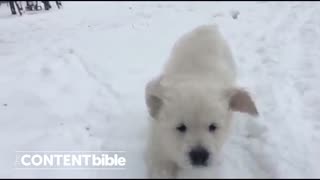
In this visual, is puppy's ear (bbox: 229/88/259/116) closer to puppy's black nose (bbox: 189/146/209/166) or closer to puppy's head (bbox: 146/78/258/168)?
puppy's head (bbox: 146/78/258/168)

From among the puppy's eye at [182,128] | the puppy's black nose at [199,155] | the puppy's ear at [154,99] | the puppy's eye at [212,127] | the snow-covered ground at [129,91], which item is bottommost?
the snow-covered ground at [129,91]

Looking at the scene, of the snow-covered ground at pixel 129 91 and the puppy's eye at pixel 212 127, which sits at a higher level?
the puppy's eye at pixel 212 127

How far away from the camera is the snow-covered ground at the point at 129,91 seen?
407 centimetres

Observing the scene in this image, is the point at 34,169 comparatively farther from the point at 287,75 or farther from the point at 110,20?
the point at 110,20

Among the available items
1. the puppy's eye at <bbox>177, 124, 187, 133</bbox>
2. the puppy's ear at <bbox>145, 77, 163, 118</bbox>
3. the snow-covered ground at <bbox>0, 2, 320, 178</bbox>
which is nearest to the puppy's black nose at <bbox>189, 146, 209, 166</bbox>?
the puppy's eye at <bbox>177, 124, 187, 133</bbox>

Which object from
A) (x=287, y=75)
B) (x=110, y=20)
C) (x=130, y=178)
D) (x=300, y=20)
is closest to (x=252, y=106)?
(x=130, y=178)

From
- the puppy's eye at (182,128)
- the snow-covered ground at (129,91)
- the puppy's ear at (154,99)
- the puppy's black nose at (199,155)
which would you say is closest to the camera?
the puppy's black nose at (199,155)

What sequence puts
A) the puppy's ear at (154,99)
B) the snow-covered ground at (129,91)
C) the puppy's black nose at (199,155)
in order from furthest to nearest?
the snow-covered ground at (129,91) < the puppy's ear at (154,99) < the puppy's black nose at (199,155)

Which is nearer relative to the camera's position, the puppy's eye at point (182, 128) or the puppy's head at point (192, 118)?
the puppy's head at point (192, 118)

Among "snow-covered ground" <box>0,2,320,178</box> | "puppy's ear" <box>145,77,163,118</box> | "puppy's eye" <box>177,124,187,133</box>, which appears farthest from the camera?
"snow-covered ground" <box>0,2,320,178</box>

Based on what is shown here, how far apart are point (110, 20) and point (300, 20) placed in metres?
4.45

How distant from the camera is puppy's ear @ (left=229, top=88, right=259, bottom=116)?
13.0 ft

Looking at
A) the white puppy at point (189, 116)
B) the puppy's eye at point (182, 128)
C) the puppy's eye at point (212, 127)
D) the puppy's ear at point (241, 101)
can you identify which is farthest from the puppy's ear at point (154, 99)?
the puppy's ear at point (241, 101)

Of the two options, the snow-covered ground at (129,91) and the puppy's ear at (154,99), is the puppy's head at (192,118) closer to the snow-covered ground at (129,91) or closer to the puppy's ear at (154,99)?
the puppy's ear at (154,99)
